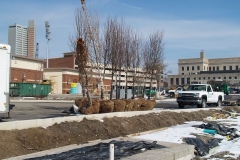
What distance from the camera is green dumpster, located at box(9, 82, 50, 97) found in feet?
136

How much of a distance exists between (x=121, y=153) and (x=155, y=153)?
0.78 meters

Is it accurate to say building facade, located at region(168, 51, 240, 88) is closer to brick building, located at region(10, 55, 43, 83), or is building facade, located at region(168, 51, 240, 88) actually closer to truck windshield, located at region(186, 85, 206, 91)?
brick building, located at region(10, 55, 43, 83)

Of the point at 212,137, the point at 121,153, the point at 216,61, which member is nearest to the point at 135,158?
the point at 121,153

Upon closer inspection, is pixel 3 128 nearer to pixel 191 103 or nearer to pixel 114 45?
pixel 114 45

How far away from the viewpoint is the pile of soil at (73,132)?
343 inches

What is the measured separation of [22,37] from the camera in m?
82.8

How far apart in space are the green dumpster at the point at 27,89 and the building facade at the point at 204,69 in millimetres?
89328

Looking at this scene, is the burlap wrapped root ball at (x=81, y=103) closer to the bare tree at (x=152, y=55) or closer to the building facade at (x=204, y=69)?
the bare tree at (x=152, y=55)

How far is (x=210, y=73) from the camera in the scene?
410 feet

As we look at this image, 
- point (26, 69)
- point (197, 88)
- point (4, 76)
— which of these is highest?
point (26, 69)

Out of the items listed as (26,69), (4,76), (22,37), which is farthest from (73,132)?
(22,37)

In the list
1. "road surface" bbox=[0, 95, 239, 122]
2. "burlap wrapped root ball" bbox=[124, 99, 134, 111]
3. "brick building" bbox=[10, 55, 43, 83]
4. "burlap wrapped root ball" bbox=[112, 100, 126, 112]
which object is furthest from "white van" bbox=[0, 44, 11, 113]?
"brick building" bbox=[10, 55, 43, 83]

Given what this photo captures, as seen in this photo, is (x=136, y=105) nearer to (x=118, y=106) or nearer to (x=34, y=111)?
(x=118, y=106)

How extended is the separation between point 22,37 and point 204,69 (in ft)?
270
